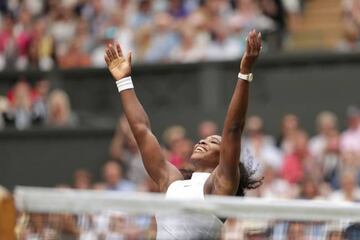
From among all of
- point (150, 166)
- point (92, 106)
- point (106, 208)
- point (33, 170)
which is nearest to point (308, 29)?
point (92, 106)

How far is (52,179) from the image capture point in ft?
56.0

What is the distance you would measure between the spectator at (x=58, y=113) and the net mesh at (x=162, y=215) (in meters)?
9.65

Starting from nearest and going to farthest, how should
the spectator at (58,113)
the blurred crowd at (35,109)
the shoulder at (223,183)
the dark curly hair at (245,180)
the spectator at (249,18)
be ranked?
the shoulder at (223,183) → the dark curly hair at (245,180) → the spectator at (249,18) → the spectator at (58,113) → the blurred crowd at (35,109)

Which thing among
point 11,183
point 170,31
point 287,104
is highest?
point 170,31

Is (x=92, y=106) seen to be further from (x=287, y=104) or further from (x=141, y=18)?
(x=287, y=104)

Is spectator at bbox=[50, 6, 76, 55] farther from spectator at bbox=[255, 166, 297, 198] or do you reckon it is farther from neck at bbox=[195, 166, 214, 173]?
neck at bbox=[195, 166, 214, 173]

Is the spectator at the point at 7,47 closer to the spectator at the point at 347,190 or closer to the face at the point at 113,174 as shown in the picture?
the face at the point at 113,174

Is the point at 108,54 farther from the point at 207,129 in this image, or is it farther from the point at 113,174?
the point at 207,129

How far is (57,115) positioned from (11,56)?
2.16 metres

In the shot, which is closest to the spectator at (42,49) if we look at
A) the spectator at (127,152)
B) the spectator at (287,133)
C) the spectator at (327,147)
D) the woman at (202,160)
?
the spectator at (127,152)

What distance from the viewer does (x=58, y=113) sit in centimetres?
1717

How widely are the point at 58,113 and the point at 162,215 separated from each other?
10418 mm

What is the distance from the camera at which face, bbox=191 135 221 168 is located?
779 cm

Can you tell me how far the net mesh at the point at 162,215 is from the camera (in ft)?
21.9
